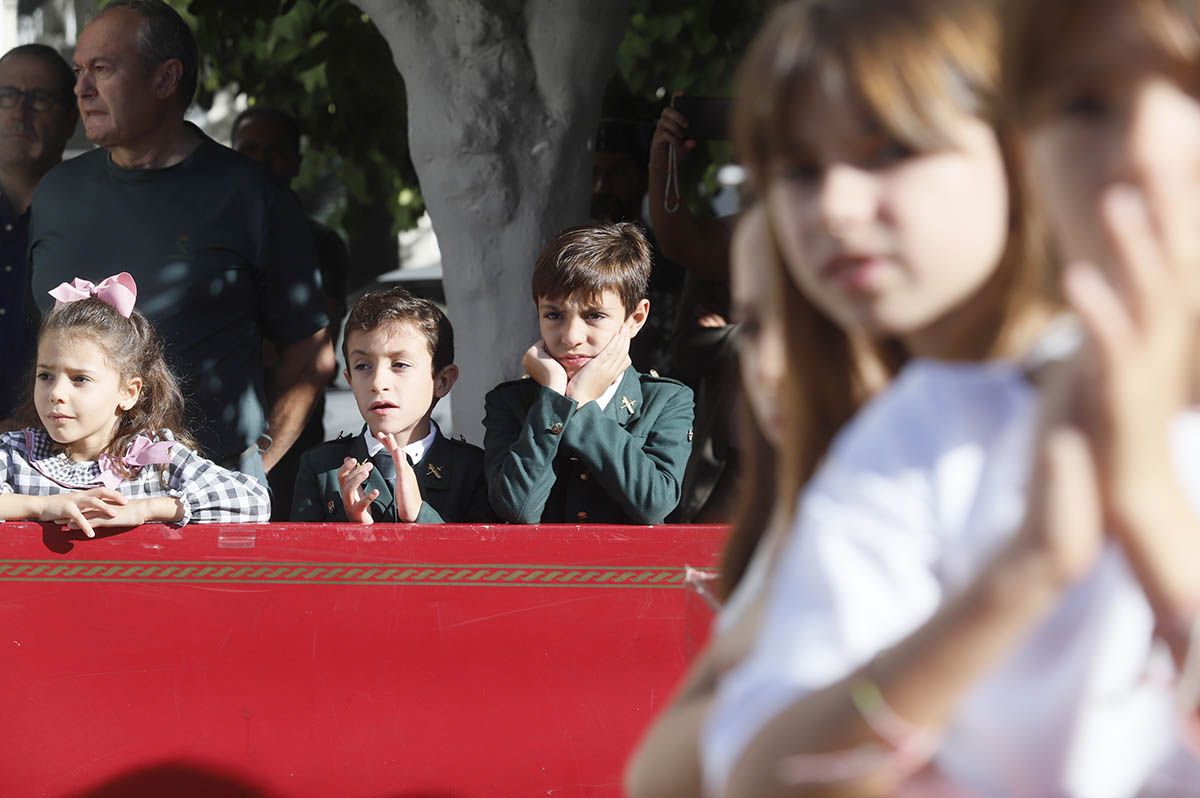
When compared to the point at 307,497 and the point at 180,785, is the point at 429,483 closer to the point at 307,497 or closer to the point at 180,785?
the point at 307,497

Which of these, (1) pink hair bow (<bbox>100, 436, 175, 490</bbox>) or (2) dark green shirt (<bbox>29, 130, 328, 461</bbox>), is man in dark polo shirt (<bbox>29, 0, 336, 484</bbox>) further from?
(1) pink hair bow (<bbox>100, 436, 175, 490</bbox>)

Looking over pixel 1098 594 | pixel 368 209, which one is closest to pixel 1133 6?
pixel 1098 594

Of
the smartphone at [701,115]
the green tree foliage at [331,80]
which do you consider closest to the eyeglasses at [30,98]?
the green tree foliage at [331,80]

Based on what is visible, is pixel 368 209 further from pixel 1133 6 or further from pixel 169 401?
pixel 1133 6

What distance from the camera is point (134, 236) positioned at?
13.3 ft

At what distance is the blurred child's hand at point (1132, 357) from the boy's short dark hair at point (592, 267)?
2.71 meters

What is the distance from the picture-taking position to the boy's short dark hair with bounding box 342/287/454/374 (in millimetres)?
3523

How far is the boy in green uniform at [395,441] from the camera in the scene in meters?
3.43

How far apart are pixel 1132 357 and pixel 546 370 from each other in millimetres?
2636

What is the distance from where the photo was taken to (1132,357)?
0.70 m

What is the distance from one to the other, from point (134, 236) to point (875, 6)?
11.2 ft

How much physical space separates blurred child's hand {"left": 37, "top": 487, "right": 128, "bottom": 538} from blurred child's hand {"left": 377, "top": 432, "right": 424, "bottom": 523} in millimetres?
542

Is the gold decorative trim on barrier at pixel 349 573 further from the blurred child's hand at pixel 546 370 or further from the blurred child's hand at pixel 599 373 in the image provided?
the blurred child's hand at pixel 599 373

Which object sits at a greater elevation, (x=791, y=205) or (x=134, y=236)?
(x=134, y=236)
